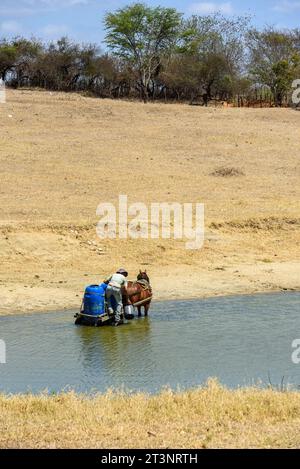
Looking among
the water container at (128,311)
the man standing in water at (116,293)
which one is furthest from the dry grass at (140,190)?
the man standing in water at (116,293)

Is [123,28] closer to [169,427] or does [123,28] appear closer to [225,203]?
[225,203]

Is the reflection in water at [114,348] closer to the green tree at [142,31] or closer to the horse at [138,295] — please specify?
the horse at [138,295]

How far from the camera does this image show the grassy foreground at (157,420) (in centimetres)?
950

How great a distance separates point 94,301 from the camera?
58.0ft

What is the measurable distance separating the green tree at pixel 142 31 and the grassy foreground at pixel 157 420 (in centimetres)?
5524

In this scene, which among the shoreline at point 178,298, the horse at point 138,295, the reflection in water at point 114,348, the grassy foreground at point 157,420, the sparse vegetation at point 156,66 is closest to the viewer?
the grassy foreground at point 157,420

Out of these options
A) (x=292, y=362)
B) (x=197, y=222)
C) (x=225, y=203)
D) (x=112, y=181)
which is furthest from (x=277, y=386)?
(x=112, y=181)

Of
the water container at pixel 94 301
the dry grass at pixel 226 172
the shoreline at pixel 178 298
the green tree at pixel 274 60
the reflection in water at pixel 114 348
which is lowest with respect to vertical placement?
the shoreline at pixel 178 298

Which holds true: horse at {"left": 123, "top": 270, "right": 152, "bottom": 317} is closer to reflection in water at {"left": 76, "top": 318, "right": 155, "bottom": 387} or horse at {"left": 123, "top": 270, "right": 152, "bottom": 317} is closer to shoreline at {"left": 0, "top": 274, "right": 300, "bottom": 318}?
reflection in water at {"left": 76, "top": 318, "right": 155, "bottom": 387}

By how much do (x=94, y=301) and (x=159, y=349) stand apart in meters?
2.51

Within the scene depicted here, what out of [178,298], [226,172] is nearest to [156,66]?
[226,172]

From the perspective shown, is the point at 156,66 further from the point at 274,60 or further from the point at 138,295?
the point at 138,295

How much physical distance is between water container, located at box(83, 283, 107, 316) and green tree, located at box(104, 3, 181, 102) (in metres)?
48.8
